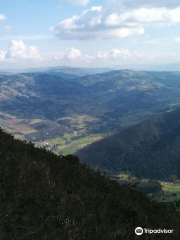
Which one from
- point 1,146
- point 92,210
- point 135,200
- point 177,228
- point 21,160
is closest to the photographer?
point 92,210

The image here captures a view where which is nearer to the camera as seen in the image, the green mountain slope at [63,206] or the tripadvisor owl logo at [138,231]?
the green mountain slope at [63,206]

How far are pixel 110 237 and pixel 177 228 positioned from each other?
4604mm

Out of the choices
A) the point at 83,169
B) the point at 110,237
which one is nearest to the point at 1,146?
the point at 83,169

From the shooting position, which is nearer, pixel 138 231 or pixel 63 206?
pixel 138 231

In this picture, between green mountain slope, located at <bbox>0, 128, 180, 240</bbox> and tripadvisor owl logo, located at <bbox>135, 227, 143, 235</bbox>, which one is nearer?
green mountain slope, located at <bbox>0, 128, 180, 240</bbox>

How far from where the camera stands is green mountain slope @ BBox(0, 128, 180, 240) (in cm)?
967

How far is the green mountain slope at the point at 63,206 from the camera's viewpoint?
9.67 meters

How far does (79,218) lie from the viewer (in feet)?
35.4

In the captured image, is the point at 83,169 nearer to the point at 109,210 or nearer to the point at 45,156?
the point at 45,156

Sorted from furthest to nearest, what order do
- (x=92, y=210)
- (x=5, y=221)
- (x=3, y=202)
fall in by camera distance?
(x=92, y=210), (x=3, y=202), (x=5, y=221)

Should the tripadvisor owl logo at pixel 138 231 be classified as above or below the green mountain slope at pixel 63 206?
below

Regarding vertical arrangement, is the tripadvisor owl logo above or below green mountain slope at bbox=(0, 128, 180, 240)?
below

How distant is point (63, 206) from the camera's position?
11.2 meters

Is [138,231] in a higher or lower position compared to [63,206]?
lower
